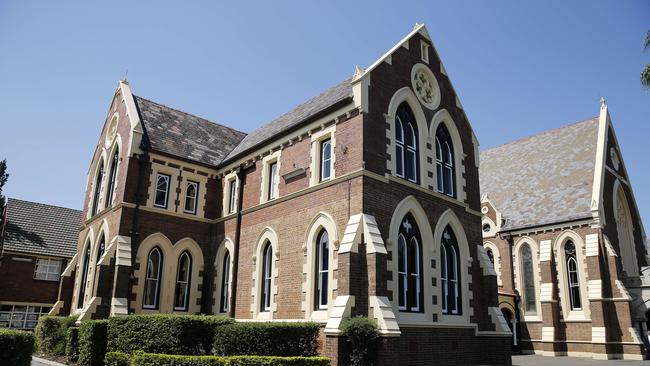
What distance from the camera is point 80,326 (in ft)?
54.7

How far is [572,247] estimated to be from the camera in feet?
86.6

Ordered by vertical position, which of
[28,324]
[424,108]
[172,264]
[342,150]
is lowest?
[28,324]

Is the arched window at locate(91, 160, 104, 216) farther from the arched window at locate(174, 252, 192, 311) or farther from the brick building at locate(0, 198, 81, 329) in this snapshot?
the brick building at locate(0, 198, 81, 329)

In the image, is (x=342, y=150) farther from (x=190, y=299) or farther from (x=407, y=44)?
(x=190, y=299)

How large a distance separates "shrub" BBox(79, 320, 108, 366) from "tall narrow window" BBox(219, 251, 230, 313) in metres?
5.69

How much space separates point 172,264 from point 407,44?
1406 centimetres

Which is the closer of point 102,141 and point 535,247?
point 102,141

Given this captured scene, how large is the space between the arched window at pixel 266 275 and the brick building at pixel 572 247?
15.0 meters

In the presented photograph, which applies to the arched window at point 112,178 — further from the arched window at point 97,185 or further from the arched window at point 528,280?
the arched window at point 528,280

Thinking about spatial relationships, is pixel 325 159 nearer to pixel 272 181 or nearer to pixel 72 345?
pixel 272 181

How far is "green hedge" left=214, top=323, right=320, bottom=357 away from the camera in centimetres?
1291

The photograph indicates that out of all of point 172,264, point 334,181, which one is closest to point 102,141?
point 172,264

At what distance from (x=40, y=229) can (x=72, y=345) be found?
56.3ft

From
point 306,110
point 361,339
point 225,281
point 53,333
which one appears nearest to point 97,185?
point 53,333
